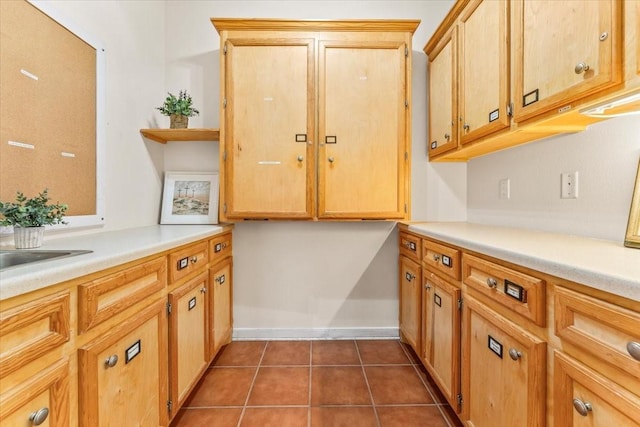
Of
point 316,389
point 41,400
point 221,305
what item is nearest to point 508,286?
point 316,389

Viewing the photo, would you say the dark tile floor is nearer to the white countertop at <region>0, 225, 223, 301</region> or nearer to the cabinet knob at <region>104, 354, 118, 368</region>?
the cabinet knob at <region>104, 354, 118, 368</region>

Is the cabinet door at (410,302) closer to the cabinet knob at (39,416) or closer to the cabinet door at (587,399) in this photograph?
the cabinet door at (587,399)

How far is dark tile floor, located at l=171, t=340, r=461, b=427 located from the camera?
1.60m

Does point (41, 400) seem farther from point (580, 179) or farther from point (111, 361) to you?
point (580, 179)

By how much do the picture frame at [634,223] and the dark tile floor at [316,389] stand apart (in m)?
1.13

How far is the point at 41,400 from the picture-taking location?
767 millimetres

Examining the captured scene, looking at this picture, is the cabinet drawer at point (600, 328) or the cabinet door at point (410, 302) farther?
the cabinet door at point (410, 302)

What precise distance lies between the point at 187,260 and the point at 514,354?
1453 mm

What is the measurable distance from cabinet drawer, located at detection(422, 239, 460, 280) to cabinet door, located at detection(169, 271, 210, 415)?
4.32 feet

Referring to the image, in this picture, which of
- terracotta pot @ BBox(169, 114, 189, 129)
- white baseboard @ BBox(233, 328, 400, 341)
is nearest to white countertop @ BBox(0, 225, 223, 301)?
terracotta pot @ BBox(169, 114, 189, 129)

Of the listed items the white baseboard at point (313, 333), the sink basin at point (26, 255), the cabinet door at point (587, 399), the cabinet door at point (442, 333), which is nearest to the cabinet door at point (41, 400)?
the sink basin at point (26, 255)

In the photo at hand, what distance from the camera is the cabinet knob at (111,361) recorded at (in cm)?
99

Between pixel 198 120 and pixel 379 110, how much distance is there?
55.0 inches

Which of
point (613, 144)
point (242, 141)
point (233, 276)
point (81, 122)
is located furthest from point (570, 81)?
point (233, 276)
